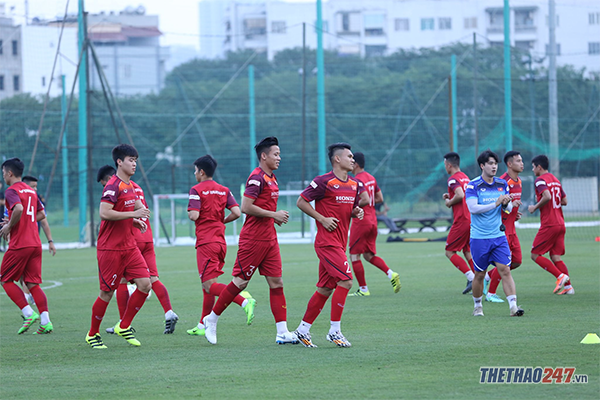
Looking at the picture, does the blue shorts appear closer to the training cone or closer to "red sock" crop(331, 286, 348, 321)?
the training cone

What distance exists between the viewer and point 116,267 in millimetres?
7711

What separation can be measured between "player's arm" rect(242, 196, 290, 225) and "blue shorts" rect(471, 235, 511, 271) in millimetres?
3005

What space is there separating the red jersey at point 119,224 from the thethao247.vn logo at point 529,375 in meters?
3.81

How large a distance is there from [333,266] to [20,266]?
4.16 metres

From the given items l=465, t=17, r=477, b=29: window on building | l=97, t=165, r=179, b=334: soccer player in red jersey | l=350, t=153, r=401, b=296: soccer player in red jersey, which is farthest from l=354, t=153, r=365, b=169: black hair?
l=465, t=17, r=477, b=29: window on building

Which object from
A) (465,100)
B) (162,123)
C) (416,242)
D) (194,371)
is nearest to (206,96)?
(162,123)

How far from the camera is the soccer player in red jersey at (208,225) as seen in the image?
8469mm

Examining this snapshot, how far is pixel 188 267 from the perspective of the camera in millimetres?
17828

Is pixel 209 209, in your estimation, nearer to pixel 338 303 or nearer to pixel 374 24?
pixel 338 303

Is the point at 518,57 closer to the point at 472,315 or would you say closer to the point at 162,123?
the point at 162,123

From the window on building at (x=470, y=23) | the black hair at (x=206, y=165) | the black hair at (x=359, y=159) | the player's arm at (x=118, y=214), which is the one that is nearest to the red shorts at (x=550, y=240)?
the black hair at (x=359, y=159)

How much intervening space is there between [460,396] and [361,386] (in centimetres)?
77

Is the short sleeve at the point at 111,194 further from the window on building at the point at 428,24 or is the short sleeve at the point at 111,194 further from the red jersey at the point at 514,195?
the window on building at the point at 428,24

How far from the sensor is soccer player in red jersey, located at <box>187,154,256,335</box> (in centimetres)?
847
